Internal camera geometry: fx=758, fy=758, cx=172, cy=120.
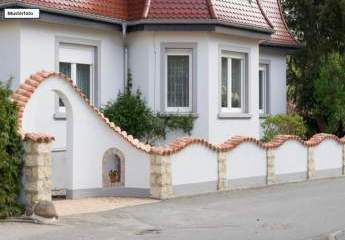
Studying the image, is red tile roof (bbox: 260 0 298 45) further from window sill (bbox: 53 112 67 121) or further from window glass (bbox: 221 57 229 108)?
window sill (bbox: 53 112 67 121)

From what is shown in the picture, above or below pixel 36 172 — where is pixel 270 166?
below

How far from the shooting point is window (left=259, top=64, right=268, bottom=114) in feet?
83.5

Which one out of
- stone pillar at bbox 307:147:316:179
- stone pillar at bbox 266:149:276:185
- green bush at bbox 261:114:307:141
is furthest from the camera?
green bush at bbox 261:114:307:141

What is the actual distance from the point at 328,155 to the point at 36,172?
11.5 meters

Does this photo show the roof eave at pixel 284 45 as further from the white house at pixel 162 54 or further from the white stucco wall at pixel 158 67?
the white stucco wall at pixel 158 67

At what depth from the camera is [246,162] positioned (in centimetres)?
1842

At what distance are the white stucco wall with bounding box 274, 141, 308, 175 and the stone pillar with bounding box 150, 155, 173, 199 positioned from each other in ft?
15.2

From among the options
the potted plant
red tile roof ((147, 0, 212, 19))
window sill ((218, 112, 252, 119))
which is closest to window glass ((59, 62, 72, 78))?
red tile roof ((147, 0, 212, 19))

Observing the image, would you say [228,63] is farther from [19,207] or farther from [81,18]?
[19,207]

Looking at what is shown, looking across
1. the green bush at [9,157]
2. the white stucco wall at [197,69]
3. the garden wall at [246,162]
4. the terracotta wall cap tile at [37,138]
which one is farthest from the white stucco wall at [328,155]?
the green bush at [9,157]

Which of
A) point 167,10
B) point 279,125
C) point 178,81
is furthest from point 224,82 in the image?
point 279,125

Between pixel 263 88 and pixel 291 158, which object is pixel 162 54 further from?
pixel 263 88

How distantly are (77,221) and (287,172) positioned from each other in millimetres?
8758

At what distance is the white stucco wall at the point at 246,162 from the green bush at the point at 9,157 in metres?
6.17
